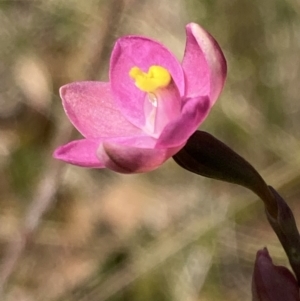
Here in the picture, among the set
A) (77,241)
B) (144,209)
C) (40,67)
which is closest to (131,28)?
(40,67)

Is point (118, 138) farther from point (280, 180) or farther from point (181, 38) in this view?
point (181, 38)

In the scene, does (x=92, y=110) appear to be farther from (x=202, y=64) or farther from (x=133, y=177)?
(x=133, y=177)

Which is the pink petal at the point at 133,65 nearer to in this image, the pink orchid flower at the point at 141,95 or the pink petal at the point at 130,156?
the pink orchid flower at the point at 141,95

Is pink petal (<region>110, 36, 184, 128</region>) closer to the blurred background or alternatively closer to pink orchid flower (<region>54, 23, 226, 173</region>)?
pink orchid flower (<region>54, 23, 226, 173</region>)

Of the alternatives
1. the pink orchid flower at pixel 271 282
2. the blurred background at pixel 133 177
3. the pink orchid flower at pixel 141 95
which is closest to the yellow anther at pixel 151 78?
the pink orchid flower at pixel 141 95

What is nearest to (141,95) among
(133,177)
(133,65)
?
(133,65)

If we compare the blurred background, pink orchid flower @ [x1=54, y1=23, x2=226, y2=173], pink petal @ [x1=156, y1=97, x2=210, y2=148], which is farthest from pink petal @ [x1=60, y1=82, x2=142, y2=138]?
the blurred background
